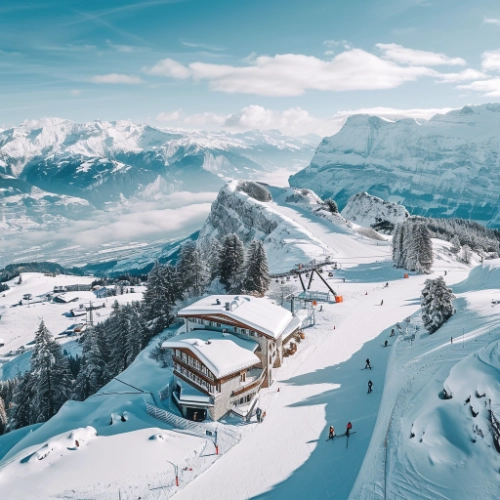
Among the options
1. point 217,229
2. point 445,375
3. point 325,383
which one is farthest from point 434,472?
point 217,229

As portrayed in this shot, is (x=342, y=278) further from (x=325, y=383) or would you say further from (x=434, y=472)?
(x=434, y=472)

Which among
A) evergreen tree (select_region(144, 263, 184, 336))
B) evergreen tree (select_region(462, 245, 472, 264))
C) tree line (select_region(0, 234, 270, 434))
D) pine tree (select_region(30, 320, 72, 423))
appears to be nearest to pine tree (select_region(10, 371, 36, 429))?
tree line (select_region(0, 234, 270, 434))

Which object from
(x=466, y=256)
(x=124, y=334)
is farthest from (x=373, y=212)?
(x=124, y=334)

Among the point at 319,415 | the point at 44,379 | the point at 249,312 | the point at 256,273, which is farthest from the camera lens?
the point at 256,273

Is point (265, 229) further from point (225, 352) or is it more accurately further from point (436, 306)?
point (225, 352)

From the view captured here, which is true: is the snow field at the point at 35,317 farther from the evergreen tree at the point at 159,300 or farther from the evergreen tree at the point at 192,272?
the evergreen tree at the point at 159,300

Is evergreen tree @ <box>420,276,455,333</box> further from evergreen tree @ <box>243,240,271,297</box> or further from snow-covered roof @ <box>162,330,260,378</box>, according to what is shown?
evergreen tree @ <box>243,240,271,297</box>
